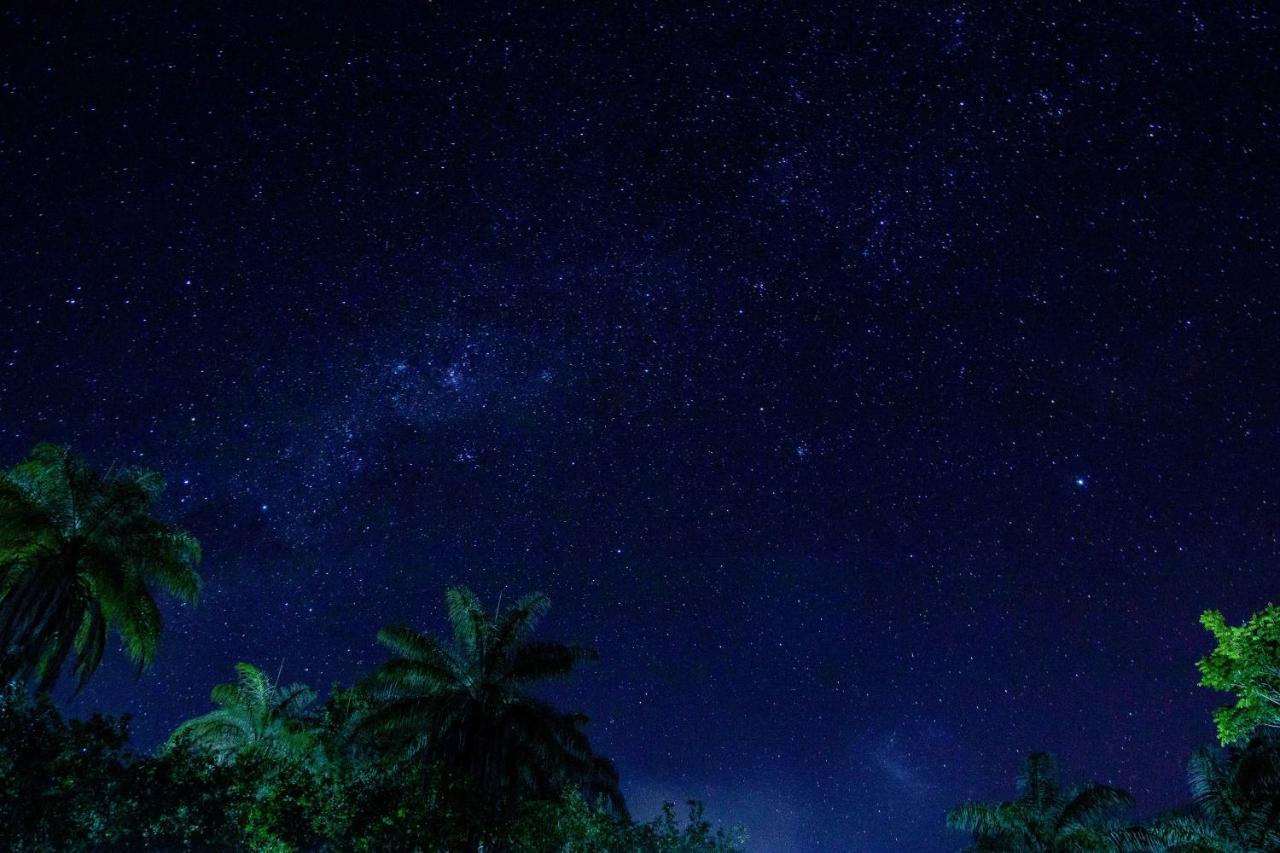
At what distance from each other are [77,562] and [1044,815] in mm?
37504

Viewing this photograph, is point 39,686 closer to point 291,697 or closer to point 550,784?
point 291,697

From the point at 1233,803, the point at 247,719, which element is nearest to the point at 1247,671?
the point at 1233,803

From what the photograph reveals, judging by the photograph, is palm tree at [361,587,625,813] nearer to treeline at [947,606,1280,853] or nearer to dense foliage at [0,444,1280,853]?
dense foliage at [0,444,1280,853]

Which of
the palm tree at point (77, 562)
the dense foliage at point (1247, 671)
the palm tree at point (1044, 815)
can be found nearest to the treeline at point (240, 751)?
the palm tree at point (77, 562)

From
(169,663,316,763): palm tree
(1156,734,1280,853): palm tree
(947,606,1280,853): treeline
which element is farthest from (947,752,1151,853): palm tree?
(169,663,316,763): palm tree

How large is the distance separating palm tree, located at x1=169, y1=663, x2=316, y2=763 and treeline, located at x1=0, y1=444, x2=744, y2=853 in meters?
3.37

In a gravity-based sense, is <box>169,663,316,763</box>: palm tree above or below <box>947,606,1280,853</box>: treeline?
above

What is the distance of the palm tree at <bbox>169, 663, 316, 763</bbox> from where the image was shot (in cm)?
3138

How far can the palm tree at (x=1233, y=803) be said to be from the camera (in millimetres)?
23250

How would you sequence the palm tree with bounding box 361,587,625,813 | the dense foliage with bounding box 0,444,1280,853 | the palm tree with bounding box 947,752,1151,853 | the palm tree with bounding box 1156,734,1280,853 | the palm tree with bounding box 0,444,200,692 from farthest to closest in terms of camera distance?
the palm tree with bounding box 947,752,1151,853 < the palm tree with bounding box 361,587,625,813 < the palm tree with bounding box 1156,734,1280,853 < the palm tree with bounding box 0,444,200,692 < the dense foliage with bounding box 0,444,1280,853

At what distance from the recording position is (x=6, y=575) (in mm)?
21250

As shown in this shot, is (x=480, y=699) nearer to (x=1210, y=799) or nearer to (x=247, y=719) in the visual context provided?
(x=247, y=719)

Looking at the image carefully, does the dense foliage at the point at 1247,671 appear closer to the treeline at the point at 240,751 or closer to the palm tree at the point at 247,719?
the treeline at the point at 240,751

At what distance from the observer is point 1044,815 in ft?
109
